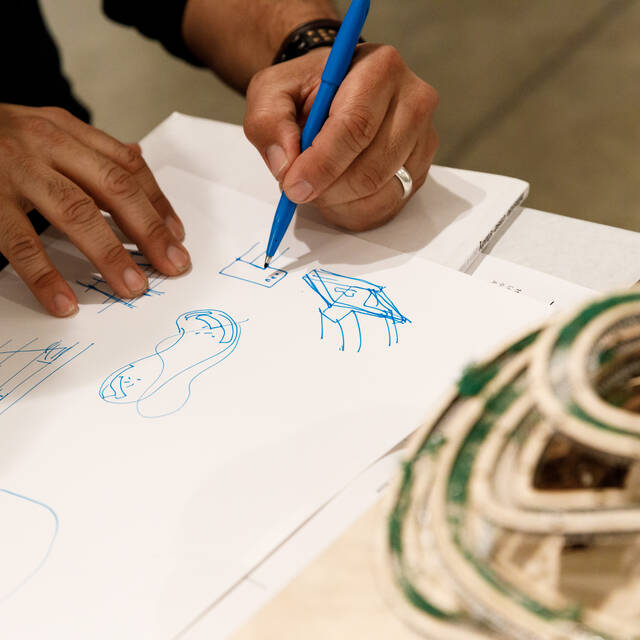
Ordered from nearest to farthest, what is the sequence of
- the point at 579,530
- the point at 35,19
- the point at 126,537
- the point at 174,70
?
1. the point at 579,530
2. the point at 126,537
3. the point at 35,19
4. the point at 174,70

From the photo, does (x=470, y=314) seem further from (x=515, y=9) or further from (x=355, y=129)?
(x=515, y=9)

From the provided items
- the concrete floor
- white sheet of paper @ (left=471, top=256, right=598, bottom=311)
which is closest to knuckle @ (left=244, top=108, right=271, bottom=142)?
white sheet of paper @ (left=471, top=256, right=598, bottom=311)

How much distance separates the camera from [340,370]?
41 cm

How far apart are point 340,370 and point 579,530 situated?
215mm

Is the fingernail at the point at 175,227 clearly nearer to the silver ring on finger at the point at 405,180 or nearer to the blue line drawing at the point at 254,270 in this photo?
the blue line drawing at the point at 254,270

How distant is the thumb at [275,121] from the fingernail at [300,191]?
0.02 meters

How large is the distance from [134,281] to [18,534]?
21 cm

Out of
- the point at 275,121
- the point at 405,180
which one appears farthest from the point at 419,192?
the point at 275,121

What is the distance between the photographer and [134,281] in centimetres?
51

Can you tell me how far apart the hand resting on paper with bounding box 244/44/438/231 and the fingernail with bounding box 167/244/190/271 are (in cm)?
10

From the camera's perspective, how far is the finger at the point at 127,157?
563 millimetres

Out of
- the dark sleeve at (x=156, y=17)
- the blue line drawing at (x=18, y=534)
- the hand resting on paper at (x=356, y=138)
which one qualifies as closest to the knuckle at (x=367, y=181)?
the hand resting on paper at (x=356, y=138)

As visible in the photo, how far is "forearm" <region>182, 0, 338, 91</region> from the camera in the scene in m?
0.73

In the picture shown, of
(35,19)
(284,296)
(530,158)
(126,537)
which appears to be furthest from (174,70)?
(126,537)
